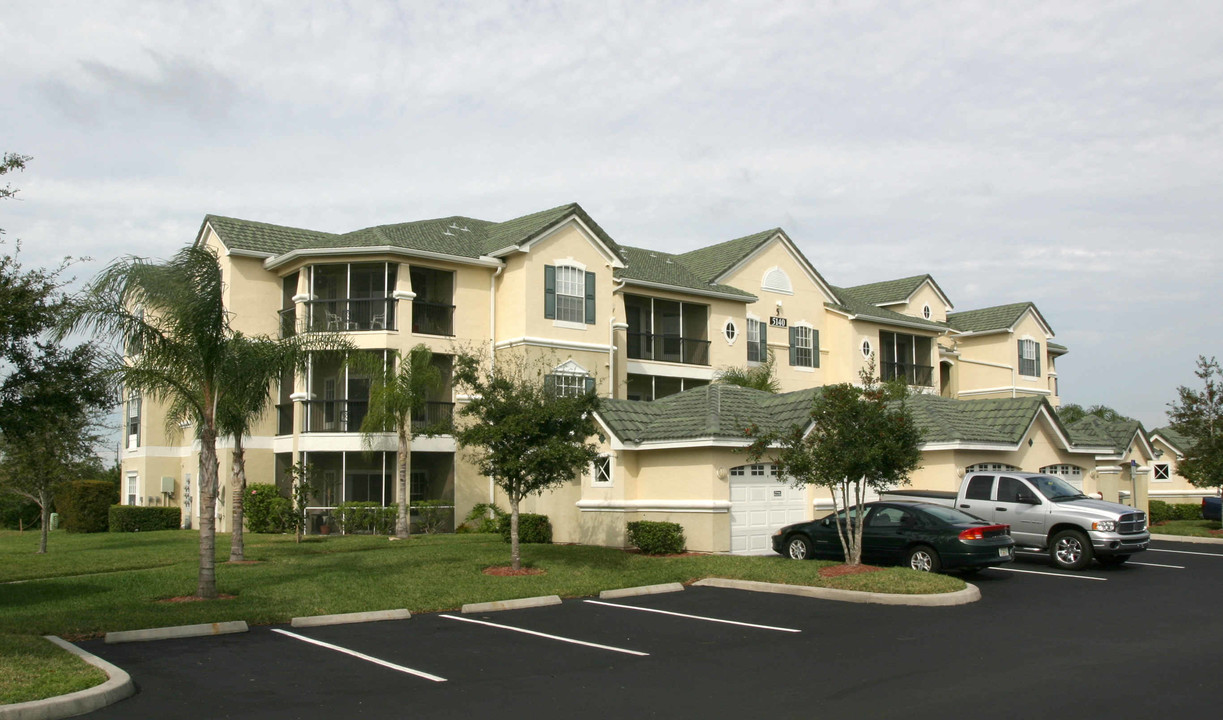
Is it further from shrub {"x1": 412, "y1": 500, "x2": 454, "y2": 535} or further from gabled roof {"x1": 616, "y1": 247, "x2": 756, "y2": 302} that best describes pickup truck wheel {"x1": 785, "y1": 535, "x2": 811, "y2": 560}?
gabled roof {"x1": 616, "y1": 247, "x2": 756, "y2": 302}

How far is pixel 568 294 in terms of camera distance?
3338cm

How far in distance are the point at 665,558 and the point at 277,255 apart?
1853 cm

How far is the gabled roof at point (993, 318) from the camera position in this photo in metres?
→ 49.4

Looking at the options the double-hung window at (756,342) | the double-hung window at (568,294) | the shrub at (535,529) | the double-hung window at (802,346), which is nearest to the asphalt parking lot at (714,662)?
the shrub at (535,529)

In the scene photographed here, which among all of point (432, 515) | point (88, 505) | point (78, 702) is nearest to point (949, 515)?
point (78, 702)

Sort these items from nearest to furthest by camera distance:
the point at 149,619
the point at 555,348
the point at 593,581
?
the point at 149,619 < the point at 593,581 < the point at 555,348

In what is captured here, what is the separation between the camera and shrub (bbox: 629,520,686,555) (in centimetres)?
2288

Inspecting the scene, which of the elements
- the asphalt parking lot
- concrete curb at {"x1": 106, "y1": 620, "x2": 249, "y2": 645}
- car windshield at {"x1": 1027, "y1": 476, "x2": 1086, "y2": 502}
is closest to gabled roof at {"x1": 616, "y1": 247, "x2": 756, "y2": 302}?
car windshield at {"x1": 1027, "y1": 476, "x2": 1086, "y2": 502}

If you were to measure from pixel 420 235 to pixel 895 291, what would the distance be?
82.2ft

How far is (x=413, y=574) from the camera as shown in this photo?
19.2 metres

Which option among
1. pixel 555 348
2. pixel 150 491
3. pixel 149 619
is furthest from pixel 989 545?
pixel 150 491

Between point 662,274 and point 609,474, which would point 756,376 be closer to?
point 662,274

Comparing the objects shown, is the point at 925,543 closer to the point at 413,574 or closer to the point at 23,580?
the point at 413,574

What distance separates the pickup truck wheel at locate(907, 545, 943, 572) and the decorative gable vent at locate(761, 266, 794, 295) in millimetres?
23043
